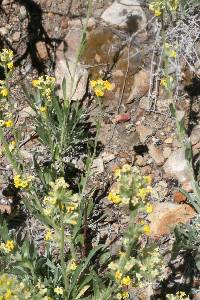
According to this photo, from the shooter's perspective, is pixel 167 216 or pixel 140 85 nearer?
pixel 167 216

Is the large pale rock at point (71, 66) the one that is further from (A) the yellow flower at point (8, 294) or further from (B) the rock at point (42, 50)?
(A) the yellow flower at point (8, 294)

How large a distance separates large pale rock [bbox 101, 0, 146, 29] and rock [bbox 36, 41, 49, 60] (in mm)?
719

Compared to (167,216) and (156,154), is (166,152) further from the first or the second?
(167,216)

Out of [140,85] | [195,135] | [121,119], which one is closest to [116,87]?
[140,85]

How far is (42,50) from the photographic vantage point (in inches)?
215

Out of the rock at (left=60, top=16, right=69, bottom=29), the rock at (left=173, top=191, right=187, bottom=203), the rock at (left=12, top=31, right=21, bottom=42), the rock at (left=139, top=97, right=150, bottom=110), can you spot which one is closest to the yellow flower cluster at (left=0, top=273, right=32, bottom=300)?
the rock at (left=173, top=191, right=187, bottom=203)

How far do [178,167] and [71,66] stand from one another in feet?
5.25

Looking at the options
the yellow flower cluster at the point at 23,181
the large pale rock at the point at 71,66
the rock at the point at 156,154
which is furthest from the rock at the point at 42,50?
the yellow flower cluster at the point at 23,181

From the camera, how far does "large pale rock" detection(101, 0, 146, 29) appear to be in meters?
5.46

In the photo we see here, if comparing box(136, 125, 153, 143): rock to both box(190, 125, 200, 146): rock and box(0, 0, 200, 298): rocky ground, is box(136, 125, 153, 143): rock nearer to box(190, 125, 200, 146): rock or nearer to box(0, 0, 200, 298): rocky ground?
Answer: box(0, 0, 200, 298): rocky ground

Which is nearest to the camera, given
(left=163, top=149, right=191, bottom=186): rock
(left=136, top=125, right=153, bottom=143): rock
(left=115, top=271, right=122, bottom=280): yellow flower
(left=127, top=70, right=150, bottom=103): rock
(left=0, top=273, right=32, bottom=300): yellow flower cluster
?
(left=0, top=273, right=32, bottom=300): yellow flower cluster

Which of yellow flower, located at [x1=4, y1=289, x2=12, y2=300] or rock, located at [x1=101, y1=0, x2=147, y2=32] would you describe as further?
rock, located at [x1=101, y1=0, x2=147, y2=32]

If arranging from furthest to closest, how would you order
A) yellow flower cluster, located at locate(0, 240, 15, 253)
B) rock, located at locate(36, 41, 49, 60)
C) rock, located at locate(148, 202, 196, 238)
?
rock, located at locate(36, 41, 49, 60), rock, located at locate(148, 202, 196, 238), yellow flower cluster, located at locate(0, 240, 15, 253)

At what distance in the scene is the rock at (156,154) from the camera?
4758mm
